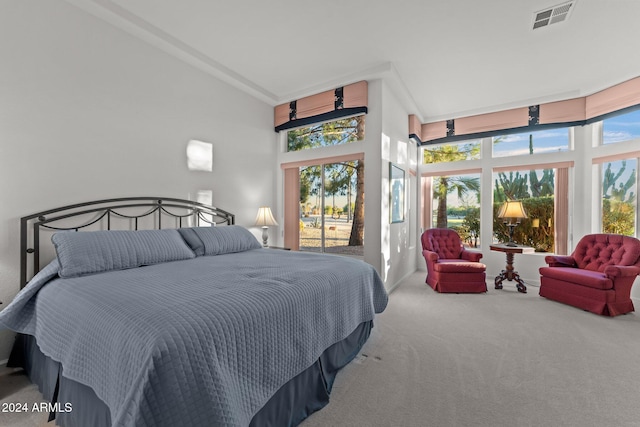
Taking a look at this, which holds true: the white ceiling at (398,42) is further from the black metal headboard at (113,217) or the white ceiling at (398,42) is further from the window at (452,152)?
the black metal headboard at (113,217)

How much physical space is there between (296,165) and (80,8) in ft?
9.71

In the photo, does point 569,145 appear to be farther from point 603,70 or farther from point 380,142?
point 380,142

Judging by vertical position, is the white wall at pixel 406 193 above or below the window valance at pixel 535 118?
below

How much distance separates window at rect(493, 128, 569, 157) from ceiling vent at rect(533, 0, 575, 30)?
8.23 ft

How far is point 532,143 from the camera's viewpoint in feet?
16.0

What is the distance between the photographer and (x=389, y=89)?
13.5 ft

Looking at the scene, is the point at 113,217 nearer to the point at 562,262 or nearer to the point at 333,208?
the point at 333,208

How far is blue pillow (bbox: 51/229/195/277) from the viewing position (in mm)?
1961

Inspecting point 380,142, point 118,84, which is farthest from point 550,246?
point 118,84

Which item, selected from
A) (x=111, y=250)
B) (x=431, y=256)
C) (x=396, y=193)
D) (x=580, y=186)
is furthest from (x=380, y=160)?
(x=580, y=186)

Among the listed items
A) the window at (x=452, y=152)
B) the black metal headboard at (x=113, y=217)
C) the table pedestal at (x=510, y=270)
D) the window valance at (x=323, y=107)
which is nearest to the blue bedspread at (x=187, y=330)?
the black metal headboard at (x=113, y=217)

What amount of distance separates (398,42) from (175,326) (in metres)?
3.38

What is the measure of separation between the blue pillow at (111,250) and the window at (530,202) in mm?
5127

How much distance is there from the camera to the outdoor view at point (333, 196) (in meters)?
4.39
